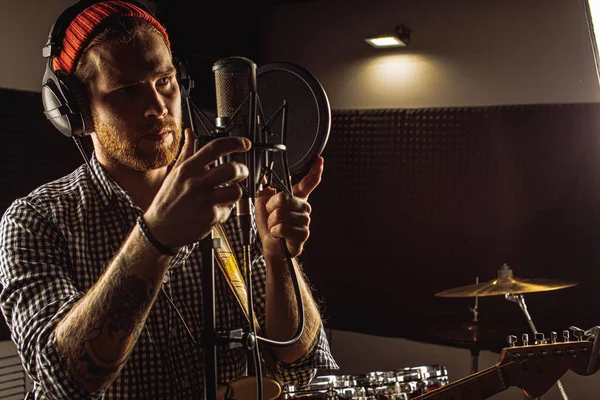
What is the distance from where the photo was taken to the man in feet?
3.78

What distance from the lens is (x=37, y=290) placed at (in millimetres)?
1334

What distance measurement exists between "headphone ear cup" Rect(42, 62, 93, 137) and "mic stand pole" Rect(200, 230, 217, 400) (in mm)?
785

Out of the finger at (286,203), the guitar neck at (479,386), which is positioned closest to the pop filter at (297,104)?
the finger at (286,203)

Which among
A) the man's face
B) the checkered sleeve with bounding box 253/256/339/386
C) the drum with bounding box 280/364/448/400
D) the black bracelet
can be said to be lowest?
the drum with bounding box 280/364/448/400

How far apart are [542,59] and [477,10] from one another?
0.56 metres

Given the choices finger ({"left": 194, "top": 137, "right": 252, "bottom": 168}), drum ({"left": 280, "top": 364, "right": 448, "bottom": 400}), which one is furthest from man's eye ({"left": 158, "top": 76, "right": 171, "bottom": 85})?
drum ({"left": 280, "top": 364, "right": 448, "bottom": 400})

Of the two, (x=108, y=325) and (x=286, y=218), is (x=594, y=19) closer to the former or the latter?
(x=286, y=218)

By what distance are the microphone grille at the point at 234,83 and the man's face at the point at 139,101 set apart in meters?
0.45

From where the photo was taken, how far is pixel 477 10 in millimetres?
4336

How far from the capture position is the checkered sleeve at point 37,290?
1198 millimetres

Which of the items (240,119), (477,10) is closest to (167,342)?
(240,119)

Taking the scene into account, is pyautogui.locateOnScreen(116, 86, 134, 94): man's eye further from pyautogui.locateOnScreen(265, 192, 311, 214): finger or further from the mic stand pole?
the mic stand pole

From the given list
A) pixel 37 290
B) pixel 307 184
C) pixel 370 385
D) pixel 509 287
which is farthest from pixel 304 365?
pixel 509 287

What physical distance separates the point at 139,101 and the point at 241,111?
547mm
